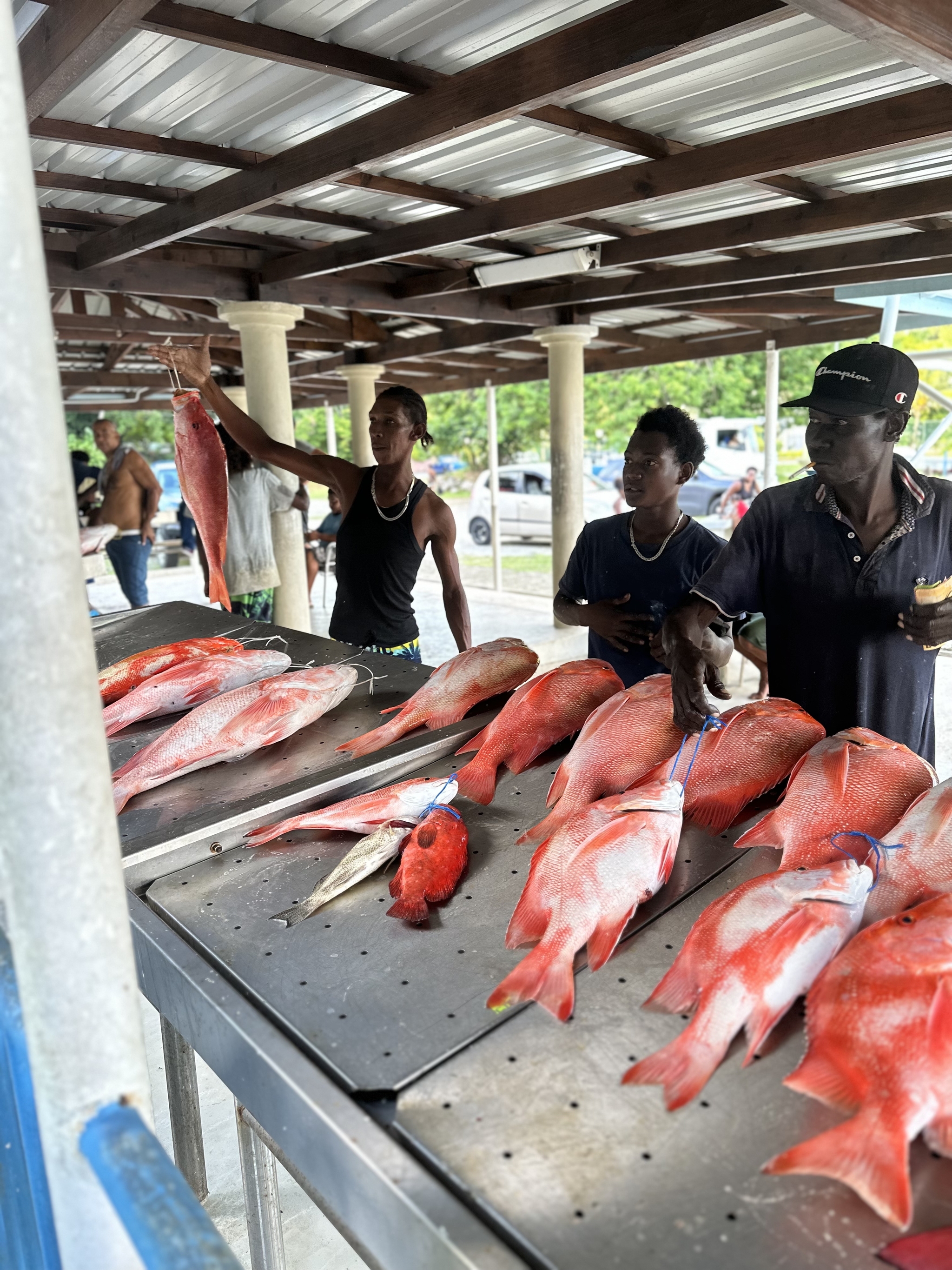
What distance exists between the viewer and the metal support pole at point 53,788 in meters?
0.81

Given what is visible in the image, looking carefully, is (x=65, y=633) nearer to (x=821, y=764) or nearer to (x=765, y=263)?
(x=821, y=764)

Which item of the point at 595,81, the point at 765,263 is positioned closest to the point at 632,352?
the point at 765,263

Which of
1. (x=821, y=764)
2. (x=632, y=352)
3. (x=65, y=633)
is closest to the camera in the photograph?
(x=65, y=633)

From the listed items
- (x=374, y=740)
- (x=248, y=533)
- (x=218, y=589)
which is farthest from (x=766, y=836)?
(x=248, y=533)

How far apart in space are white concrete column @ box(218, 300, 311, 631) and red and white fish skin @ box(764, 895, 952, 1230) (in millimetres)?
6722

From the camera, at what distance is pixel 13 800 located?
34.4 inches

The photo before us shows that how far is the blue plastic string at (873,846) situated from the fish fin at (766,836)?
4.0 inches

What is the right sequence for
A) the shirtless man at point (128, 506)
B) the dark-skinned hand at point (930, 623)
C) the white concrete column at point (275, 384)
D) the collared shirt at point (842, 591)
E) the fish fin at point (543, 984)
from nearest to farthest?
the fish fin at point (543, 984) → the dark-skinned hand at point (930, 623) → the collared shirt at point (842, 591) → the white concrete column at point (275, 384) → the shirtless man at point (128, 506)

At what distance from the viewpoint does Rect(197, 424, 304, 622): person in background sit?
6.56 m

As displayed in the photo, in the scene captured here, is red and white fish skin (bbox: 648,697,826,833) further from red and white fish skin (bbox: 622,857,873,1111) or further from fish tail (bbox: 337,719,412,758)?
fish tail (bbox: 337,719,412,758)

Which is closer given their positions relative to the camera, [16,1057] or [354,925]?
[16,1057]

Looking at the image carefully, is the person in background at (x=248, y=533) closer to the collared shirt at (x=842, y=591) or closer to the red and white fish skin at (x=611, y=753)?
the collared shirt at (x=842, y=591)

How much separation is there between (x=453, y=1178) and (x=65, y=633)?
82 cm

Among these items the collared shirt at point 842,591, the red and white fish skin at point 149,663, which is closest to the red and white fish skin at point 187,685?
the red and white fish skin at point 149,663
